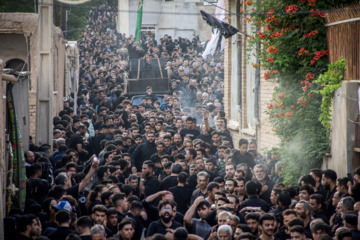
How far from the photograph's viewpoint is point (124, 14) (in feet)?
147

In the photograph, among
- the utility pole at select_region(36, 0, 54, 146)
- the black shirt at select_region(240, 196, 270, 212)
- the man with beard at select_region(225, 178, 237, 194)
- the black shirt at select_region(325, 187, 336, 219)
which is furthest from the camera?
the utility pole at select_region(36, 0, 54, 146)

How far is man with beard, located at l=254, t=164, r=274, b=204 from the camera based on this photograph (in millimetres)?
11055

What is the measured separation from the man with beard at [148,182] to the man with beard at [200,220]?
2115 mm

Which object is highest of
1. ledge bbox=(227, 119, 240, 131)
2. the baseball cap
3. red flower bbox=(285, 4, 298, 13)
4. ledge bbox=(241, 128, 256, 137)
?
red flower bbox=(285, 4, 298, 13)

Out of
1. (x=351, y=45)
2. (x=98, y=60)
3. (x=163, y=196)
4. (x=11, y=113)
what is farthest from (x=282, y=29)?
(x=98, y=60)

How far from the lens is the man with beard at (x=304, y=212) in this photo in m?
8.62

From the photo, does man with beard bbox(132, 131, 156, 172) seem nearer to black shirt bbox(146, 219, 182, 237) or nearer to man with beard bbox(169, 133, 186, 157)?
man with beard bbox(169, 133, 186, 157)

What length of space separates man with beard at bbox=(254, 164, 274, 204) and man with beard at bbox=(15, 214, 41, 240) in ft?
14.0

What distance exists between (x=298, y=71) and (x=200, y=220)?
412 centimetres

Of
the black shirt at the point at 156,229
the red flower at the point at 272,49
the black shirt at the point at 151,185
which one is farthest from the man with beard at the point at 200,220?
the red flower at the point at 272,49

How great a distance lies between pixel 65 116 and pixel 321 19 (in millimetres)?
8800

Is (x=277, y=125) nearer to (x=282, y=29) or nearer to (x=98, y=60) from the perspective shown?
(x=282, y=29)

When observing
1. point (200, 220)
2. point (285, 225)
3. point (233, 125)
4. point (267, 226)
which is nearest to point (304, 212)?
point (285, 225)

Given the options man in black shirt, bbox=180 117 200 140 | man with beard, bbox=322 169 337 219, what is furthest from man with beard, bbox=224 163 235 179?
man in black shirt, bbox=180 117 200 140
